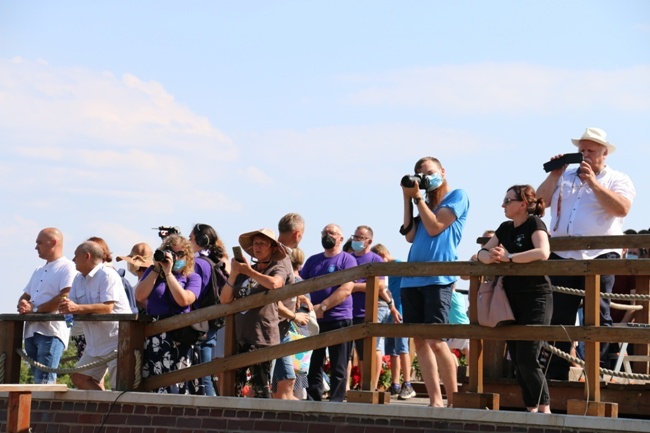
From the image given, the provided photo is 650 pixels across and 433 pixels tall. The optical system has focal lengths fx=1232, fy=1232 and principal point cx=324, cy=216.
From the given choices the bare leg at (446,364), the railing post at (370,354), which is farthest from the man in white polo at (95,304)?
the bare leg at (446,364)

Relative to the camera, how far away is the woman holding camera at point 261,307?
10.3 metres

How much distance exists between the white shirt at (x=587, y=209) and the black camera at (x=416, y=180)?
1.18 metres

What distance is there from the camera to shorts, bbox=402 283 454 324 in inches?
382

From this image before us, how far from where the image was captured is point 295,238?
10945mm

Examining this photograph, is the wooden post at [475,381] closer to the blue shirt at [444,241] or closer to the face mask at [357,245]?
the blue shirt at [444,241]

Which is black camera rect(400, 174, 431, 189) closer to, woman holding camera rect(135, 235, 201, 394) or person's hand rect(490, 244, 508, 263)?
person's hand rect(490, 244, 508, 263)

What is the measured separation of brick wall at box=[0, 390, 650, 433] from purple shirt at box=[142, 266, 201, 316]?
0.84 meters

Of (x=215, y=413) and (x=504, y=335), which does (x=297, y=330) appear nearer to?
(x=215, y=413)

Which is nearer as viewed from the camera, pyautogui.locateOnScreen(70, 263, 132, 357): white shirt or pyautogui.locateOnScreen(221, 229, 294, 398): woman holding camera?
pyautogui.locateOnScreen(221, 229, 294, 398): woman holding camera

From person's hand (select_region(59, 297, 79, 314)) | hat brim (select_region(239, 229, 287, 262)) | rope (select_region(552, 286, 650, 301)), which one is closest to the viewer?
rope (select_region(552, 286, 650, 301))

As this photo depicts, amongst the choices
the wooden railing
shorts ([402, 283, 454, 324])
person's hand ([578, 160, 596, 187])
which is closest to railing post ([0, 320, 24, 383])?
the wooden railing

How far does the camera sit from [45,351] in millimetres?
11477

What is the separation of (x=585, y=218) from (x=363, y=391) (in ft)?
7.49

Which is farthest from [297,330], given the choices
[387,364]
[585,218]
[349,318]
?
[585,218]
